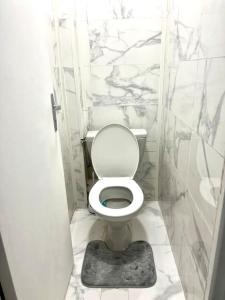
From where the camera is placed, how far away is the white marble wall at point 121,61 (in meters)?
1.58

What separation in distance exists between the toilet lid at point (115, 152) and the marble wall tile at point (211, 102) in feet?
2.35

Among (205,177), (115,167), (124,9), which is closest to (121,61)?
(124,9)

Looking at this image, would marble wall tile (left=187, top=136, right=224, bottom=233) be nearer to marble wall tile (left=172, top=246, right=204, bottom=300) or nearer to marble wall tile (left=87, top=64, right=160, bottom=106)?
marble wall tile (left=172, top=246, right=204, bottom=300)

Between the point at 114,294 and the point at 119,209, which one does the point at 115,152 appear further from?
the point at 114,294

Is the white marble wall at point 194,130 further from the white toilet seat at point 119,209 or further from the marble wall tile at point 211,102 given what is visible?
the white toilet seat at point 119,209

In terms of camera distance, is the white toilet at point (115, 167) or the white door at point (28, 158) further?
the white toilet at point (115, 167)

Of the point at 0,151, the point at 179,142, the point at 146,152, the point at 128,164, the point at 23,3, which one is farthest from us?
the point at 146,152

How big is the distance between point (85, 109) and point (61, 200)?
0.87 m

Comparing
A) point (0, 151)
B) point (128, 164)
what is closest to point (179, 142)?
point (128, 164)

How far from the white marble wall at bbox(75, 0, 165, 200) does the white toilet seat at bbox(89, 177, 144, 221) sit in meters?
0.43

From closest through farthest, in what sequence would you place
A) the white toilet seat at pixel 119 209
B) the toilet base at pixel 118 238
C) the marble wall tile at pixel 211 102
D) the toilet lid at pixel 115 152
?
the marble wall tile at pixel 211 102 → the white toilet seat at pixel 119 209 → the toilet base at pixel 118 238 → the toilet lid at pixel 115 152

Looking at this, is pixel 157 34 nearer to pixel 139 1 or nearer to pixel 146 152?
pixel 139 1

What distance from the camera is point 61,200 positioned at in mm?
1187

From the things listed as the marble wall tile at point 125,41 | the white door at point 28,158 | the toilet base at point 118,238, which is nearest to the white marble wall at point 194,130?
the marble wall tile at point 125,41
